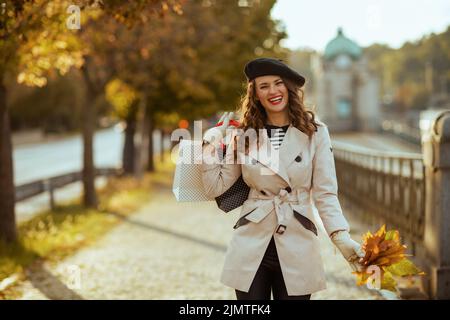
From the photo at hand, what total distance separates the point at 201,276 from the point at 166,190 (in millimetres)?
12835

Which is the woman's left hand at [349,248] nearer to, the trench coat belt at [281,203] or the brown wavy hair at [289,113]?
the trench coat belt at [281,203]

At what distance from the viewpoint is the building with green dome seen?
2800 inches

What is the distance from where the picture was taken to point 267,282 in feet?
12.4

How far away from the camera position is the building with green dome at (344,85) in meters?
71.1

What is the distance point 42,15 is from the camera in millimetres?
7340

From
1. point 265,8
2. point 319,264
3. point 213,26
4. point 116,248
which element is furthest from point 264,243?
point 265,8

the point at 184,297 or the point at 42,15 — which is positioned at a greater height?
the point at 42,15

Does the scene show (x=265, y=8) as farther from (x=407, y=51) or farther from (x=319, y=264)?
(x=407, y=51)

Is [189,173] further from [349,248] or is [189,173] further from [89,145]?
[89,145]

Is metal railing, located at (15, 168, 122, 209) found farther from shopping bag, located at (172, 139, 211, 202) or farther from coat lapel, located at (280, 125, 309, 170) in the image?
coat lapel, located at (280, 125, 309, 170)

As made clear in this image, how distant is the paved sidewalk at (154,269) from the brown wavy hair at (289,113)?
134 inches

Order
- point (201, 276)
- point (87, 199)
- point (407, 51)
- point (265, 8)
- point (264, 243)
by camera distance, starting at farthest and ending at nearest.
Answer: point (407, 51), point (265, 8), point (87, 199), point (201, 276), point (264, 243)

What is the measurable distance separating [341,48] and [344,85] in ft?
13.1

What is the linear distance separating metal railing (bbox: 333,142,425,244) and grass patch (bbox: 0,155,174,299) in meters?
4.52
